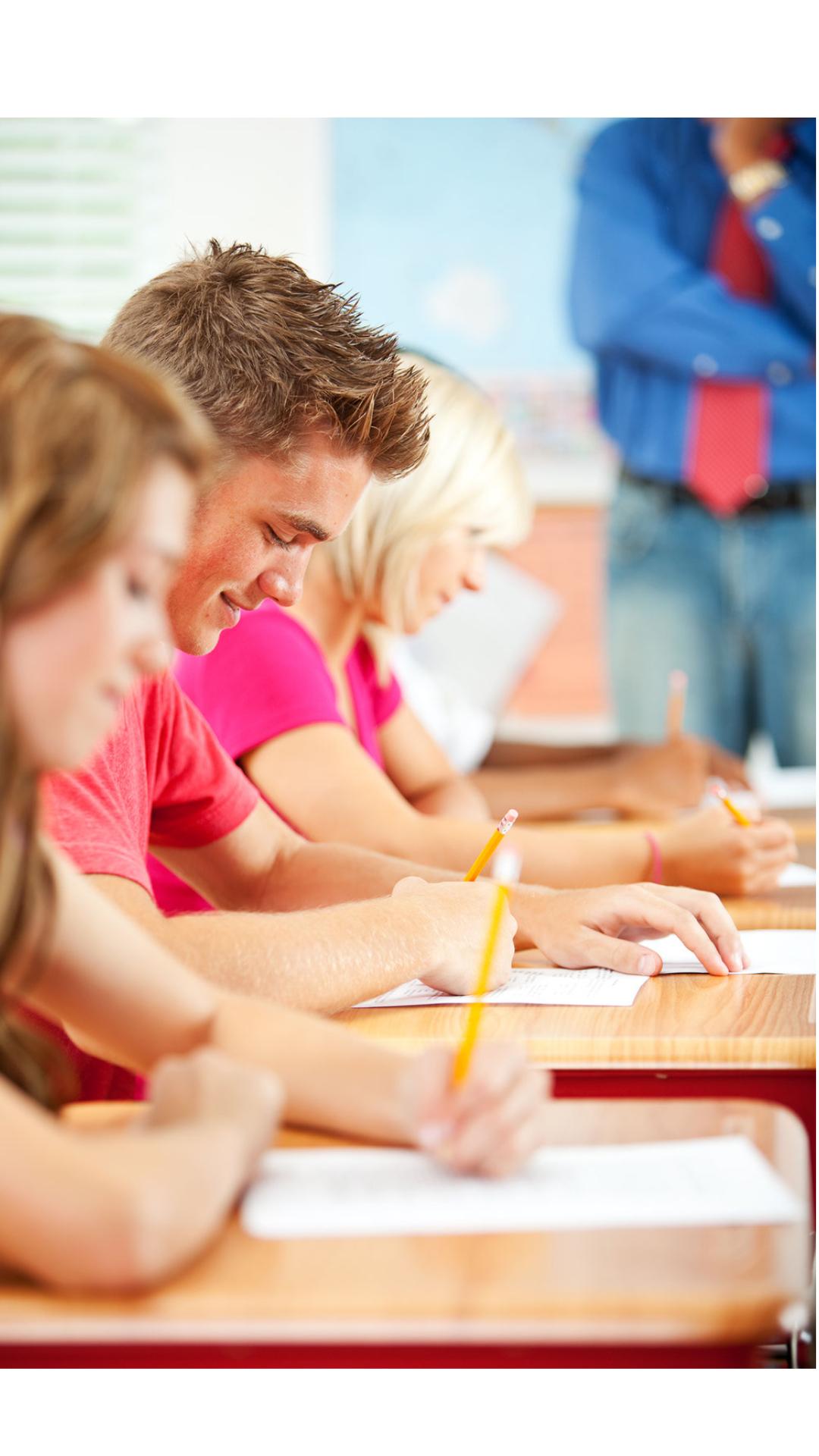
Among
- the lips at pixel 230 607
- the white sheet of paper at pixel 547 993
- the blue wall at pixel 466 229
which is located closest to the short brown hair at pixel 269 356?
the lips at pixel 230 607

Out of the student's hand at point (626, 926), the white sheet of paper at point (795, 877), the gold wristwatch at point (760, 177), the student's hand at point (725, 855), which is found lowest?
the white sheet of paper at point (795, 877)

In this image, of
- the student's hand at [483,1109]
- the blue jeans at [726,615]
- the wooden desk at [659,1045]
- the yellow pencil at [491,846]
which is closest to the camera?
the student's hand at [483,1109]

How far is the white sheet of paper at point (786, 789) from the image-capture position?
1.99m

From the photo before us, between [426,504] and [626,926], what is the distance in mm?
638

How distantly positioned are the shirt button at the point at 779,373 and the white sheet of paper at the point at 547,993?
156 cm

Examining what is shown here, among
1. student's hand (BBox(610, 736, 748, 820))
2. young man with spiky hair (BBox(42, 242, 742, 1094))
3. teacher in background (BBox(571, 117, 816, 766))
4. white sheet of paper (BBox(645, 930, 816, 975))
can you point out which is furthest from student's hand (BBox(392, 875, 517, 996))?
teacher in background (BBox(571, 117, 816, 766))

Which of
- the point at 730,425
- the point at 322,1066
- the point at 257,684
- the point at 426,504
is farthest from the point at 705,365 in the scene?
the point at 322,1066

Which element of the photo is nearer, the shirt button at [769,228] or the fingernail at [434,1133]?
the fingernail at [434,1133]

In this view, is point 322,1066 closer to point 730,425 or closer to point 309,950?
point 309,950

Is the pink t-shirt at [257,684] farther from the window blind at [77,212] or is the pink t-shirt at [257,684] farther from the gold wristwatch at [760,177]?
the window blind at [77,212]

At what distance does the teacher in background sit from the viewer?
7.64ft

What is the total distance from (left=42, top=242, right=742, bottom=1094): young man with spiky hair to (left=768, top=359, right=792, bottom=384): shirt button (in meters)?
1.35

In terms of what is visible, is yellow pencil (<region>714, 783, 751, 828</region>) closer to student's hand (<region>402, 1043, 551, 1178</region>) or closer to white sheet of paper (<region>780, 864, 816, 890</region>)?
white sheet of paper (<region>780, 864, 816, 890</region>)
